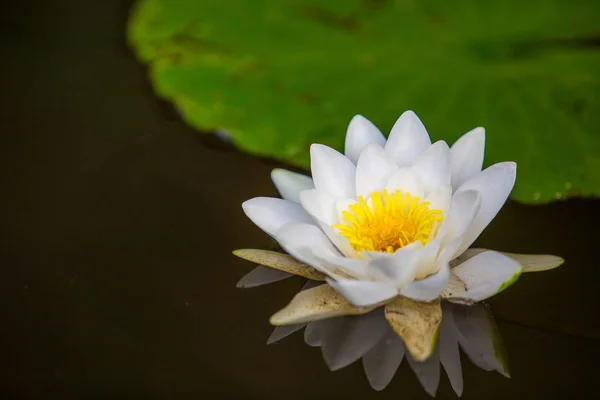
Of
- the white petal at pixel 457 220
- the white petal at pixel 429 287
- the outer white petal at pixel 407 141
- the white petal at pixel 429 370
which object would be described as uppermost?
the outer white petal at pixel 407 141

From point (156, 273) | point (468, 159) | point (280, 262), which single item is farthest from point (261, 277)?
point (468, 159)

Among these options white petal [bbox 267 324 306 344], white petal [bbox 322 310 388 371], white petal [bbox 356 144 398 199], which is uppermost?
white petal [bbox 356 144 398 199]

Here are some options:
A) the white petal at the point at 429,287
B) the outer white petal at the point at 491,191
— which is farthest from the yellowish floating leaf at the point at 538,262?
the white petal at the point at 429,287

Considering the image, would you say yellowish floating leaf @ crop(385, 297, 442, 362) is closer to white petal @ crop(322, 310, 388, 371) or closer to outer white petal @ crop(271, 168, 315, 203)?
white petal @ crop(322, 310, 388, 371)

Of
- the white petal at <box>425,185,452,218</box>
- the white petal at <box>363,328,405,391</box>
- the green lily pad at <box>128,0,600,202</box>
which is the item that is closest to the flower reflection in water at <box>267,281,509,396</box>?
the white petal at <box>363,328,405,391</box>

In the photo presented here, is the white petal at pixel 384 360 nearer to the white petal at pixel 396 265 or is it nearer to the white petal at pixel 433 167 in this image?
the white petal at pixel 396 265

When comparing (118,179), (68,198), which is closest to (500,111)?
(118,179)
